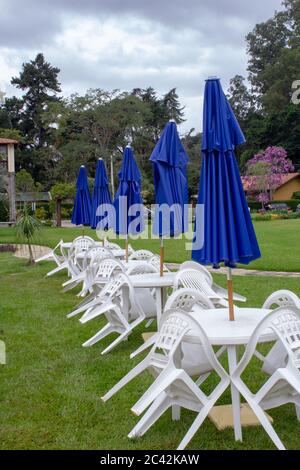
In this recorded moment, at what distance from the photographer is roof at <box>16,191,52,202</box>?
118 ft

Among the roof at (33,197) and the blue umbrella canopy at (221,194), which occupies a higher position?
the roof at (33,197)

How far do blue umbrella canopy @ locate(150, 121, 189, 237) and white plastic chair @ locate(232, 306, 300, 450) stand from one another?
243 centimetres

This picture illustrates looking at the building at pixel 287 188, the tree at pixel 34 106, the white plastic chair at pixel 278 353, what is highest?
the tree at pixel 34 106

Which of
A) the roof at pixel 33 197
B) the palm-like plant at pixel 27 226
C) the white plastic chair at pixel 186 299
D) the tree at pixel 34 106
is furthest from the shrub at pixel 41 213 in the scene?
the white plastic chair at pixel 186 299

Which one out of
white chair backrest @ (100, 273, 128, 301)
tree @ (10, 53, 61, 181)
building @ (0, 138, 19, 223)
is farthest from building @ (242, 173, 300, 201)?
white chair backrest @ (100, 273, 128, 301)

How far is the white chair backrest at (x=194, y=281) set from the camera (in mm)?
4945

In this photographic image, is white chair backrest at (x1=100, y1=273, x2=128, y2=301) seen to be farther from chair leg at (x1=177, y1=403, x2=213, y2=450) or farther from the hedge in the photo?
the hedge

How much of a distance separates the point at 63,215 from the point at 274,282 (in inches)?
1094

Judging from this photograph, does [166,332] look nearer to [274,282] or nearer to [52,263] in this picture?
[274,282]

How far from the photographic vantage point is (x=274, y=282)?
8.39 meters

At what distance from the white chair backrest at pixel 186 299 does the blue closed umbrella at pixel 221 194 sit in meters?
0.55

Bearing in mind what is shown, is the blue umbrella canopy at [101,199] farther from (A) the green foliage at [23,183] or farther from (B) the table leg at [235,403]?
(A) the green foliage at [23,183]
